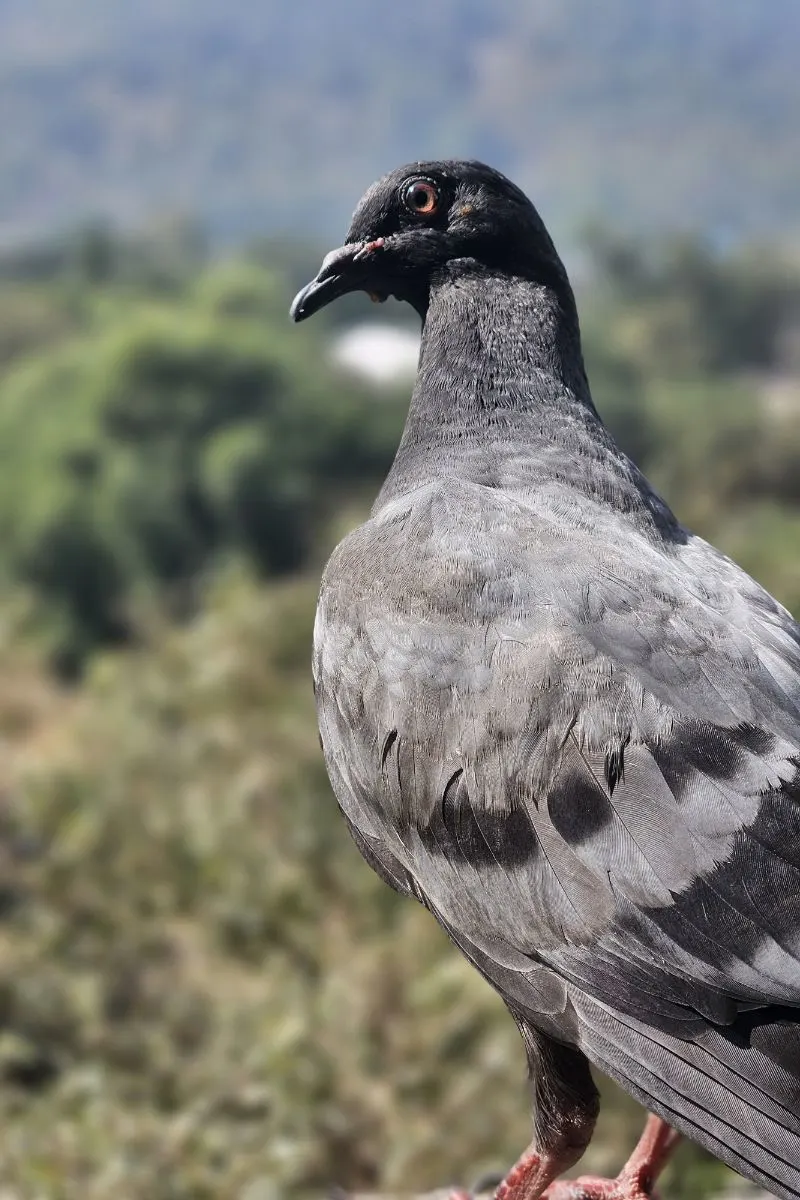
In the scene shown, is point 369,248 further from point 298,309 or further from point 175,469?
point 175,469

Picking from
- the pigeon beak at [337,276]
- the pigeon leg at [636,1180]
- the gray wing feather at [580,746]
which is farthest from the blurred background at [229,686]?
the pigeon leg at [636,1180]

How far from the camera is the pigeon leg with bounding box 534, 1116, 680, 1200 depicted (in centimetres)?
308

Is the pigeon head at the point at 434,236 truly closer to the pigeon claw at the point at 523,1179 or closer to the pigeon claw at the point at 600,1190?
the pigeon claw at the point at 523,1179

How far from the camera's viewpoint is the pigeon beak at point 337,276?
2.97 meters

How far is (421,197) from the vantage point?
9.54ft

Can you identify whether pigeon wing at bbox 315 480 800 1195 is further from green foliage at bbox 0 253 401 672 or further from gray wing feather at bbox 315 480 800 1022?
green foliage at bbox 0 253 401 672

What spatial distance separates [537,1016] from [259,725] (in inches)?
340

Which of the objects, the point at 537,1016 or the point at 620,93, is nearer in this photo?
the point at 537,1016

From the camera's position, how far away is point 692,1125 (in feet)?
6.93

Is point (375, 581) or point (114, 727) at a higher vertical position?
point (114, 727)

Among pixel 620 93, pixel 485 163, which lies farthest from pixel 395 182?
pixel 620 93

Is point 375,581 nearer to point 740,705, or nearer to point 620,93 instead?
point 740,705

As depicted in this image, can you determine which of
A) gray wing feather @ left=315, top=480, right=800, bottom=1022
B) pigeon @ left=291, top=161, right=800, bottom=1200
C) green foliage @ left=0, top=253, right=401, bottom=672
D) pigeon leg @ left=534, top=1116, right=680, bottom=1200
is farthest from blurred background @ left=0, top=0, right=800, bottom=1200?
pigeon leg @ left=534, top=1116, right=680, bottom=1200

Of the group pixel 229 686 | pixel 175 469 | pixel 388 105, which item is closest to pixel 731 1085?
pixel 229 686
